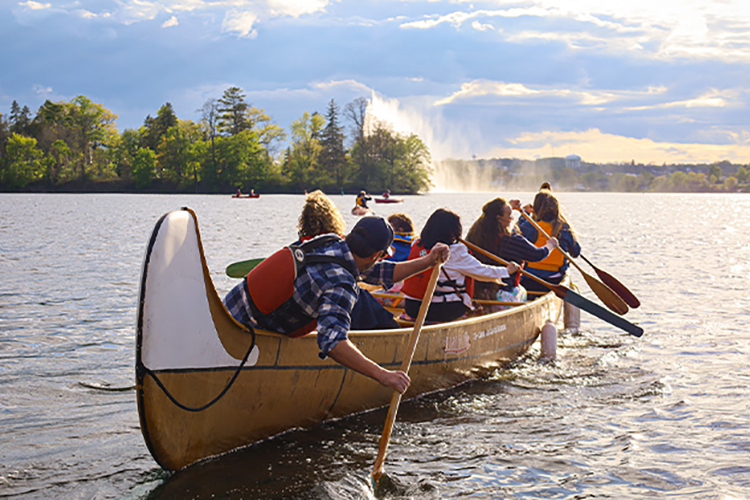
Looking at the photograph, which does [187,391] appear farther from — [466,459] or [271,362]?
[466,459]

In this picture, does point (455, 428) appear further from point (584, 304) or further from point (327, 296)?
point (584, 304)

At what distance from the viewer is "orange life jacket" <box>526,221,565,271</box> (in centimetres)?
998

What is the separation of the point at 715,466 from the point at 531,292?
4.69 meters

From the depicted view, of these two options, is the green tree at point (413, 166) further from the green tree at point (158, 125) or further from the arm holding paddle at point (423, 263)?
the arm holding paddle at point (423, 263)

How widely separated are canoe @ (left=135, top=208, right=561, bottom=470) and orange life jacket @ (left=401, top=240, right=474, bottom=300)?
3.30 feet

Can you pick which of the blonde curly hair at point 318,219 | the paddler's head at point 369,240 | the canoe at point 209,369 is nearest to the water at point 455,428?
the canoe at point 209,369

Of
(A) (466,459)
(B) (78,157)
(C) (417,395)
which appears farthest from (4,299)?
(B) (78,157)

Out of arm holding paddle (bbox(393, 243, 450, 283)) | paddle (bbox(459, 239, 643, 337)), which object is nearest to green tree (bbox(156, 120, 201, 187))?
paddle (bbox(459, 239, 643, 337))

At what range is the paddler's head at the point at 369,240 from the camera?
4.93 m

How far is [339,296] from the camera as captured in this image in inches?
183

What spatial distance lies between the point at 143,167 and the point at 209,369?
10525 centimetres

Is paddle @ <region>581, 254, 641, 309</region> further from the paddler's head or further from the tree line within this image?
the tree line

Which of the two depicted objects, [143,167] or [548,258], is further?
[143,167]

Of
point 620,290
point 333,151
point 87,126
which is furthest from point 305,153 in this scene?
point 620,290
